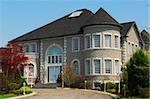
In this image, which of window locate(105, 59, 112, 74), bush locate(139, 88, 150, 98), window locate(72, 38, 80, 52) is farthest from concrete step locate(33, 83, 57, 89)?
bush locate(139, 88, 150, 98)

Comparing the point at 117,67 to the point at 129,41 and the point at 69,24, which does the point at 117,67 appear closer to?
the point at 129,41

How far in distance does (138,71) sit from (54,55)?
21.0 m

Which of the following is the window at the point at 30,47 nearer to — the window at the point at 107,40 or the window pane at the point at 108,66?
the window at the point at 107,40

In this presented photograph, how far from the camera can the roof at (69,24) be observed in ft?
139

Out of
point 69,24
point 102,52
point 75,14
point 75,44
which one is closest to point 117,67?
point 102,52

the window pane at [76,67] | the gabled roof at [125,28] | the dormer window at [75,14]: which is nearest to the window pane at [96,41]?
the window pane at [76,67]

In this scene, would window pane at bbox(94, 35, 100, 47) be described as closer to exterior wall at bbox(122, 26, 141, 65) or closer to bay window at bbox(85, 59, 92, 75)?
bay window at bbox(85, 59, 92, 75)

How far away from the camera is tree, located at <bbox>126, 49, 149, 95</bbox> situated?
89.5ft

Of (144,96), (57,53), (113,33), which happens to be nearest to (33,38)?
(57,53)

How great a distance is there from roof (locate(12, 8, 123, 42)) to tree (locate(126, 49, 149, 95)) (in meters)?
14.1

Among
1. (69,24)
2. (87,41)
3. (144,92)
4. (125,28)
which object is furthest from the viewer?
(69,24)

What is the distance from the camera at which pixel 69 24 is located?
159 ft

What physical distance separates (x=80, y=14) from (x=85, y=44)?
720cm

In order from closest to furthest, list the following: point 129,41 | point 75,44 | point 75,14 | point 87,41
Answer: point 87,41 → point 75,44 → point 129,41 → point 75,14
